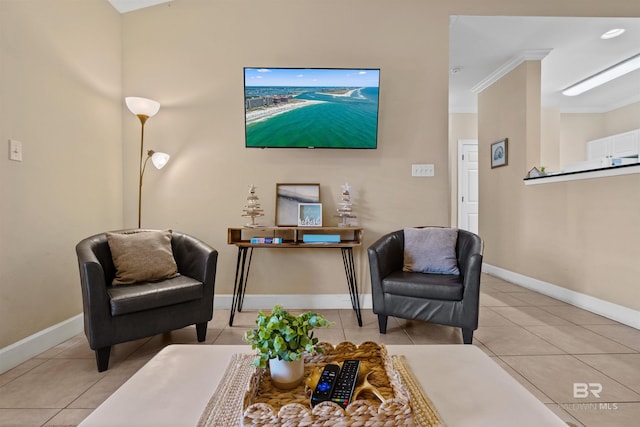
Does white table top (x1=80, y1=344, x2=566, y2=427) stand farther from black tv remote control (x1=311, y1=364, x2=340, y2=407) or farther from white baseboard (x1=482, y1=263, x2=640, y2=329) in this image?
white baseboard (x1=482, y1=263, x2=640, y2=329)

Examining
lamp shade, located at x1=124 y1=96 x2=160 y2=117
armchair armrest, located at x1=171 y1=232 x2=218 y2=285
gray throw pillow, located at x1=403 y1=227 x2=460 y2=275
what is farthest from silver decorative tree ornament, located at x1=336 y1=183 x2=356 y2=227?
lamp shade, located at x1=124 y1=96 x2=160 y2=117

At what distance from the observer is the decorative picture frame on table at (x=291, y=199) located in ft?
10.1

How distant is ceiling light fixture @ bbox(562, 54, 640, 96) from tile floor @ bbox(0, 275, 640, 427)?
332 cm

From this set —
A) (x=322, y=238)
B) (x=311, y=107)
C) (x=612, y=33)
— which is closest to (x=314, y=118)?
(x=311, y=107)

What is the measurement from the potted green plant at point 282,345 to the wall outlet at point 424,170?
2.43 metres

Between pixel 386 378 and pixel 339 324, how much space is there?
1739 millimetres

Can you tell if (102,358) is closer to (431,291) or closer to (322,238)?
(322,238)

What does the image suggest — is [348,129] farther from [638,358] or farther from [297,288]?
[638,358]

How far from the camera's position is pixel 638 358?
6.72 ft

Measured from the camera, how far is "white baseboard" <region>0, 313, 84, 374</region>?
1.93 metres

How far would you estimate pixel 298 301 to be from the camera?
3.12 m

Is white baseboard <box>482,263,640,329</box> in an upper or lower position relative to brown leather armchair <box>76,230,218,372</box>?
lower

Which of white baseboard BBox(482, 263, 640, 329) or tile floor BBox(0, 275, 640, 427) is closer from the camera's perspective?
tile floor BBox(0, 275, 640, 427)

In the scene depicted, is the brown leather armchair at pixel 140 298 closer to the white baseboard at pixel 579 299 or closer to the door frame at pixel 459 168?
the white baseboard at pixel 579 299
